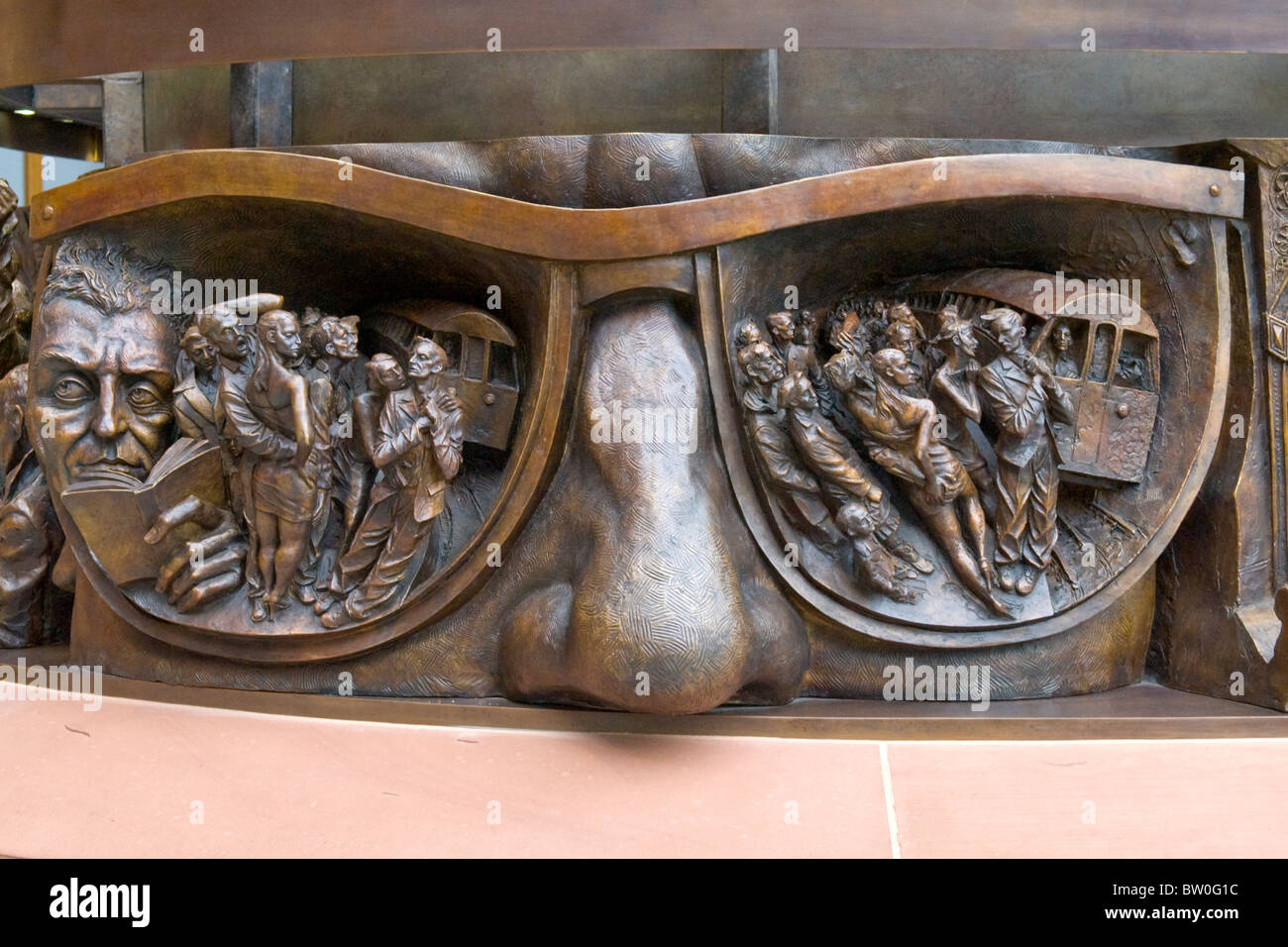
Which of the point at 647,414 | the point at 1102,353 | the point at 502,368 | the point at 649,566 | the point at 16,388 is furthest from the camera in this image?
the point at 16,388

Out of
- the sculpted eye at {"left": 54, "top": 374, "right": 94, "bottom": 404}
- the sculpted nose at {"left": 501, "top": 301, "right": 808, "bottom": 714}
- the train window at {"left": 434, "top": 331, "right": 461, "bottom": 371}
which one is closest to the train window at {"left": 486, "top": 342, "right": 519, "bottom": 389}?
the train window at {"left": 434, "top": 331, "right": 461, "bottom": 371}

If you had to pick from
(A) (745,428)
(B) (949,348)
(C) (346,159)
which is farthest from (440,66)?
(B) (949,348)

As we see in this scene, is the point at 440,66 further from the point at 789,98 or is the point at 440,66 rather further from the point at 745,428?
the point at 745,428

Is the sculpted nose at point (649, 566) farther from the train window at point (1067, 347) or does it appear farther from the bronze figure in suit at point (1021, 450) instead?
the train window at point (1067, 347)

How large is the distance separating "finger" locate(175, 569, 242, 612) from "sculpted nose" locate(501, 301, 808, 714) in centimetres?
85

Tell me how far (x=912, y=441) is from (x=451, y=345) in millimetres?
1367

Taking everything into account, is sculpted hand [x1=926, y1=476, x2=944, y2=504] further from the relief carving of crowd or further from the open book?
the open book

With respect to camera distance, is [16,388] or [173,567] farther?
[16,388]

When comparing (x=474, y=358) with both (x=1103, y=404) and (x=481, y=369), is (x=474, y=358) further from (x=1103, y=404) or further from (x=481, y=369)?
(x=1103, y=404)

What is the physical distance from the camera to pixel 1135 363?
372cm

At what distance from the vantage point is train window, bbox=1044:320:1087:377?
365 cm

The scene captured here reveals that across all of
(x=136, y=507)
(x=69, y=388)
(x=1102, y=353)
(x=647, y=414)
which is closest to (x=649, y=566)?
(x=647, y=414)

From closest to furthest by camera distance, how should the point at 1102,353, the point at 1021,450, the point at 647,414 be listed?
the point at 647,414
the point at 1021,450
the point at 1102,353

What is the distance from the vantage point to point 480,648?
366cm
